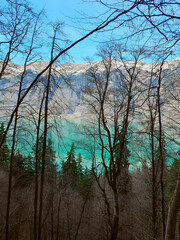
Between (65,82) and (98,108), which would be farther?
(98,108)

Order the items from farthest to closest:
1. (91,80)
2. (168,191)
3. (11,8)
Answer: (168,191)
(91,80)
(11,8)

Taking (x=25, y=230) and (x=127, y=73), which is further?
(x=25, y=230)

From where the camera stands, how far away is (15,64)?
5.09m

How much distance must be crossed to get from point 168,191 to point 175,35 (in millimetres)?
14077

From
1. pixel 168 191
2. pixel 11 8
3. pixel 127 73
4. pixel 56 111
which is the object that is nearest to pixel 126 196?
pixel 168 191

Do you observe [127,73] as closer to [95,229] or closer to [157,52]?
[157,52]

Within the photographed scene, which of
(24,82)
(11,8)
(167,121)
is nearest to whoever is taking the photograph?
(11,8)

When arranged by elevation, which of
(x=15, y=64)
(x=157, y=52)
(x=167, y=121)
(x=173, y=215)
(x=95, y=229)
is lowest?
(x=95, y=229)

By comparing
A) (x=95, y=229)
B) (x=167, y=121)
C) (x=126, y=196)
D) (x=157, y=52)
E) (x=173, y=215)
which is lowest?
(x=95, y=229)

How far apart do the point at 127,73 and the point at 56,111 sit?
3474mm

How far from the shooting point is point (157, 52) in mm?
2480

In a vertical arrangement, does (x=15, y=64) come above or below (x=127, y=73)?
below

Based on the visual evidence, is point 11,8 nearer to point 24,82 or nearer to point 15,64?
point 15,64

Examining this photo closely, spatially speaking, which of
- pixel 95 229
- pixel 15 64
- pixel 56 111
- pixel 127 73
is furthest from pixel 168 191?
pixel 15 64
